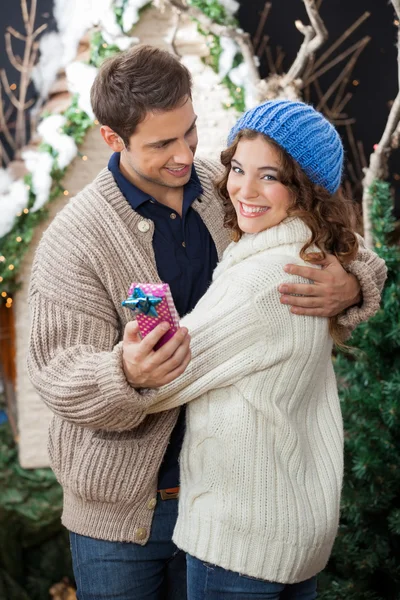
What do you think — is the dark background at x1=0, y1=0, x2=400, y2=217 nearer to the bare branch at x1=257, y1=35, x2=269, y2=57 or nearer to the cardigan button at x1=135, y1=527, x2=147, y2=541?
the bare branch at x1=257, y1=35, x2=269, y2=57

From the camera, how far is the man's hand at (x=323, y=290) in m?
1.72

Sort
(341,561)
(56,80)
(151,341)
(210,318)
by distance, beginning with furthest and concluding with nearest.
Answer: (56,80) < (341,561) < (210,318) < (151,341)

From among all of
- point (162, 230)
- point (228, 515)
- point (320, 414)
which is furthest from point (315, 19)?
point (228, 515)

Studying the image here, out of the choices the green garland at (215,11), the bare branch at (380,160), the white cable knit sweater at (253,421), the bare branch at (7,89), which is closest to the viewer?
the white cable knit sweater at (253,421)

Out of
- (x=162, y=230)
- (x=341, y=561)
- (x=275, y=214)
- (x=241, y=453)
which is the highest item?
(x=275, y=214)

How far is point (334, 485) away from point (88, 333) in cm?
61

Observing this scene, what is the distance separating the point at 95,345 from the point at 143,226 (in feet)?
0.97

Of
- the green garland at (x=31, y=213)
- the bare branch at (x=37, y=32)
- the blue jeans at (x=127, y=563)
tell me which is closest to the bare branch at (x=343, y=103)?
the green garland at (x=31, y=213)

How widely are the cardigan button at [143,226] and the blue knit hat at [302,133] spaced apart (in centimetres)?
30

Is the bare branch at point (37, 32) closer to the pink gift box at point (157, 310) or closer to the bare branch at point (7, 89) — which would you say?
the bare branch at point (7, 89)

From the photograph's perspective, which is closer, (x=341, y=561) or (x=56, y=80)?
(x=341, y=561)

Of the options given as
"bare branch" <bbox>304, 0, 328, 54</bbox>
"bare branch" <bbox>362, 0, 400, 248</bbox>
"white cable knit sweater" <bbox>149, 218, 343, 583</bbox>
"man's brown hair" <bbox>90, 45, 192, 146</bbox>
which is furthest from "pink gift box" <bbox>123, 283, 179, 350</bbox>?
"bare branch" <bbox>304, 0, 328, 54</bbox>

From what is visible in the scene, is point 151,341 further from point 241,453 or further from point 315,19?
point 315,19

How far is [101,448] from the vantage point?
185 cm
